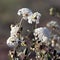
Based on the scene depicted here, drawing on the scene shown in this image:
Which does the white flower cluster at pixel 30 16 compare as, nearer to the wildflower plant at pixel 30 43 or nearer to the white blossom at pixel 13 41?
the wildflower plant at pixel 30 43

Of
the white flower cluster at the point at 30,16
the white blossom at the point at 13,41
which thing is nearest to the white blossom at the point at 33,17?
the white flower cluster at the point at 30,16

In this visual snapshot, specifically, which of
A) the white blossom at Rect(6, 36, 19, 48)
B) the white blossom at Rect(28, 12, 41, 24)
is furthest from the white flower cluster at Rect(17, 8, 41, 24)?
the white blossom at Rect(6, 36, 19, 48)

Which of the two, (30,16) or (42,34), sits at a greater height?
(30,16)

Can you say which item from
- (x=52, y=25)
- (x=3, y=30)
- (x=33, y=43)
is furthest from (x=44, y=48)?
(x=3, y=30)

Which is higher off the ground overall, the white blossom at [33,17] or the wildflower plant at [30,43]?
the white blossom at [33,17]

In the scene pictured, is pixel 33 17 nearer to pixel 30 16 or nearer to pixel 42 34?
pixel 30 16

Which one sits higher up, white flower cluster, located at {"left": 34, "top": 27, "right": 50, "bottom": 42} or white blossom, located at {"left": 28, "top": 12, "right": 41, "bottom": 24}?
white blossom, located at {"left": 28, "top": 12, "right": 41, "bottom": 24}

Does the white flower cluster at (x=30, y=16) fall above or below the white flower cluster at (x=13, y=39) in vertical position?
above

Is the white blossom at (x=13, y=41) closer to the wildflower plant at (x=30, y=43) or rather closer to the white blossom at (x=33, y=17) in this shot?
the wildflower plant at (x=30, y=43)

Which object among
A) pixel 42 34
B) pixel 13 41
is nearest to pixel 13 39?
pixel 13 41

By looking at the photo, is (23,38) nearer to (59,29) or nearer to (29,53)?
(29,53)

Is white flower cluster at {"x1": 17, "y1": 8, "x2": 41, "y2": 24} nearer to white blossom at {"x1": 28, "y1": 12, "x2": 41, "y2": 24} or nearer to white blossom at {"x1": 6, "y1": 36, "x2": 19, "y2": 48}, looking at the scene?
white blossom at {"x1": 28, "y1": 12, "x2": 41, "y2": 24}
